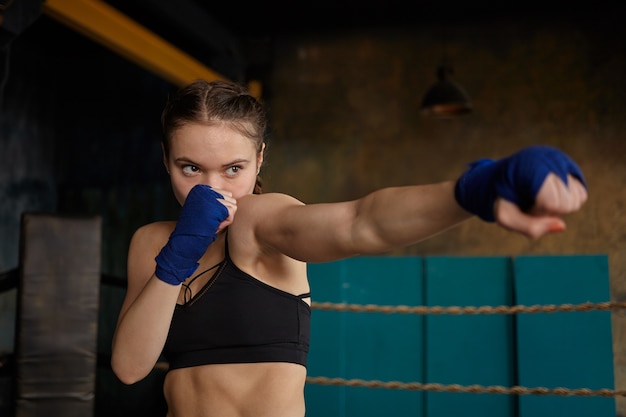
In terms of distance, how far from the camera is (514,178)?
2.30 feet

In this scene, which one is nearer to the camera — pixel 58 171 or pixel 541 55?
pixel 541 55

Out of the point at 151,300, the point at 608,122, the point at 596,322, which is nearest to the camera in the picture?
the point at 151,300

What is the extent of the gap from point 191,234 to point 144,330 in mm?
179

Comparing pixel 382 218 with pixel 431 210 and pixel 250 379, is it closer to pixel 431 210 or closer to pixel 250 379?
pixel 431 210

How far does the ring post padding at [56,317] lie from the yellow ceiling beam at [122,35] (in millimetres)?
1504

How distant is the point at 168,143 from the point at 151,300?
0.29 metres

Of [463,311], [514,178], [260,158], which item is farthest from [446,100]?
[514,178]

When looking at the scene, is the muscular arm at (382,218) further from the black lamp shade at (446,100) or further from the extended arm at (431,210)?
the black lamp shade at (446,100)

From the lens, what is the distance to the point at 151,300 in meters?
1.02

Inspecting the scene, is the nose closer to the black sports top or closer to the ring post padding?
the black sports top

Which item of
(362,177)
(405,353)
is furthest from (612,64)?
(405,353)

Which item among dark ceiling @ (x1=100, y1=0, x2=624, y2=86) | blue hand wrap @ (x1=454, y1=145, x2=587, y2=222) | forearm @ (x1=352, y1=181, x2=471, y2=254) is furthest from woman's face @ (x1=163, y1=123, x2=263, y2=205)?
dark ceiling @ (x1=100, y1=0, x2=624, y2=86)

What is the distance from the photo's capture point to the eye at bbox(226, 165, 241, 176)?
44.2 inches

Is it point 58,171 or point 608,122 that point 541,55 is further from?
point 58,171
